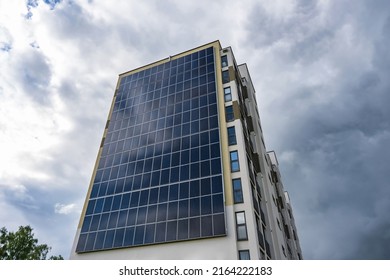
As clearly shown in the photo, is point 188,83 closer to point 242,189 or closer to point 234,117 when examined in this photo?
point 234,117

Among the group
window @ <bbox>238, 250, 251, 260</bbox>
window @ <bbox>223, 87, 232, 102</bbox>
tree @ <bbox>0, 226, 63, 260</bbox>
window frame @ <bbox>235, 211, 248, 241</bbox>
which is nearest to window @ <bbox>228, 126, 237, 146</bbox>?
window @ <bbox>223, 87, 232, 102</bbox>

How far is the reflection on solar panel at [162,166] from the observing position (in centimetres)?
2672

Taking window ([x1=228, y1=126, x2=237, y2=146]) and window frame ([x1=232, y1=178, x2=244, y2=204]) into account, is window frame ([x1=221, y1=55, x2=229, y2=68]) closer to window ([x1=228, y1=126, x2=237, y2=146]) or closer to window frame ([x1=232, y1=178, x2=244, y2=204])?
window ([x1=228, y1=126, x2=237, y2=146])

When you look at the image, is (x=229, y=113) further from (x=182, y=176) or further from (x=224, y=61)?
(x=224, y=61)

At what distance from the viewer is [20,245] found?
1415 inches

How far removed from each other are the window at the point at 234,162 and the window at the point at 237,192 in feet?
4.64

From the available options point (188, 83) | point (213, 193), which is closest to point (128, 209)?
point (213, 193)

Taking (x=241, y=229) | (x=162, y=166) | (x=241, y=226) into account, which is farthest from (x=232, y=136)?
(x=241, y=229)

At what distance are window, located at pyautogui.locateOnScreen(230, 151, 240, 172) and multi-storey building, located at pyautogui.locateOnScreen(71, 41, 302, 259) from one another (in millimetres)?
108

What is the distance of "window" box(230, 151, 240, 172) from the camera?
93.6ft

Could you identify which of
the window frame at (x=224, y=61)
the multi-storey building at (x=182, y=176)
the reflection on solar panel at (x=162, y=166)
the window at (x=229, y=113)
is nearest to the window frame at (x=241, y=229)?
the multi-storey building at (x=182, y=176)

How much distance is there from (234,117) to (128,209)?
1646 centimetres
